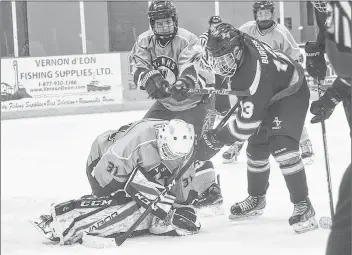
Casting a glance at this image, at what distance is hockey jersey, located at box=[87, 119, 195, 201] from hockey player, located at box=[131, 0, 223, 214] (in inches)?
17.7

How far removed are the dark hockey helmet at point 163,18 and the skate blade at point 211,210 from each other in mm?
763

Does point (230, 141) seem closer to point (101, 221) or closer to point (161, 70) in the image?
point (101, 221)

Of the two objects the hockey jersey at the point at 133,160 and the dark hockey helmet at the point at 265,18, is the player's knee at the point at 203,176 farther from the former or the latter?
the dark hockey helmet at the point at 265,18

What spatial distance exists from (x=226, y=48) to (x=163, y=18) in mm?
719

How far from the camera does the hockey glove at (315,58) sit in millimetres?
2718

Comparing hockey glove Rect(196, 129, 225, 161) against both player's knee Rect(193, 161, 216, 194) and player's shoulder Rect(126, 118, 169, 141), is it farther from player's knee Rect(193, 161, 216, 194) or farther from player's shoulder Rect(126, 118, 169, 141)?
player's knee Rect(193, 161, 216, 194)

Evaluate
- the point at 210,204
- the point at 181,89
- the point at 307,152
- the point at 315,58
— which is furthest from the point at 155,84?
the point at 307,152

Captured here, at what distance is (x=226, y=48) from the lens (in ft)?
8.59

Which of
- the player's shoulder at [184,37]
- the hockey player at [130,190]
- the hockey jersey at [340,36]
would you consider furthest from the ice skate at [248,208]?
the hockey jersey at [340,36]

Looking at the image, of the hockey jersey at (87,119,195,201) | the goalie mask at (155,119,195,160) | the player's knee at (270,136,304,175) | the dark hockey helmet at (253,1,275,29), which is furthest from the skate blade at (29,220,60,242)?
the dark hockey helmet at (253,1,275,29)

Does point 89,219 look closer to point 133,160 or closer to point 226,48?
point 133,160

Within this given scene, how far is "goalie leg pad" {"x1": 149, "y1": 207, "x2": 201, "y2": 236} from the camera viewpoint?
2725mm

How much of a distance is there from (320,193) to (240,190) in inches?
16.3

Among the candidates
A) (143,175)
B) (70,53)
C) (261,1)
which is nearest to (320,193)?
(143,175)
